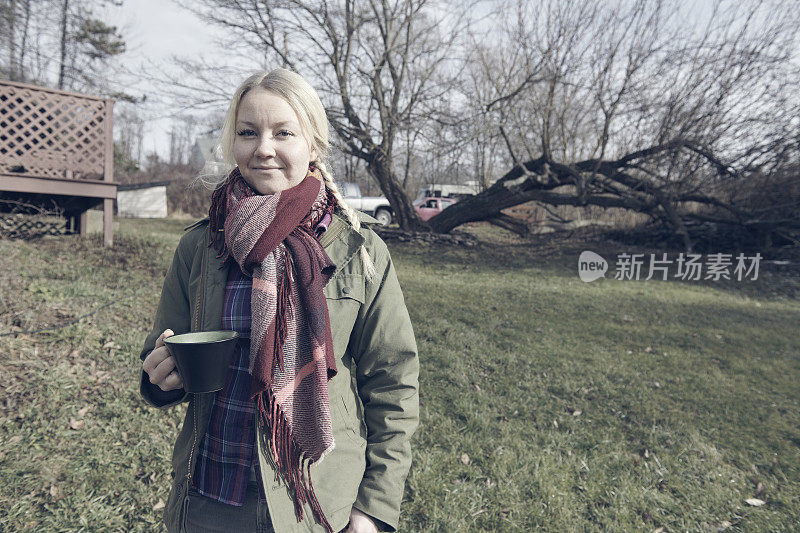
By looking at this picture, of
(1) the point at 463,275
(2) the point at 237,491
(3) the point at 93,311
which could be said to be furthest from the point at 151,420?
(1) the point at 463,275

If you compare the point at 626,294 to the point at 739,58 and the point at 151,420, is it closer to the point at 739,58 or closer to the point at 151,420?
the point at 739,58

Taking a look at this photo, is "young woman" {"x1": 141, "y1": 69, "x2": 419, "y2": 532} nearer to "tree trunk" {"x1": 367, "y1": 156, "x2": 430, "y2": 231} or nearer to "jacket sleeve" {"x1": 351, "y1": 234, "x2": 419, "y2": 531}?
"jacket sleeve" {"x1": 351, "y1": 234, "x2": 419, "y2": 531}

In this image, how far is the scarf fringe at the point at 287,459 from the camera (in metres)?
1.25

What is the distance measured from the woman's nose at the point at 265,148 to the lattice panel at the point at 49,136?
8124 millimetres

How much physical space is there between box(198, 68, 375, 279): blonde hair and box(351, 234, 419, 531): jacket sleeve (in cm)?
11

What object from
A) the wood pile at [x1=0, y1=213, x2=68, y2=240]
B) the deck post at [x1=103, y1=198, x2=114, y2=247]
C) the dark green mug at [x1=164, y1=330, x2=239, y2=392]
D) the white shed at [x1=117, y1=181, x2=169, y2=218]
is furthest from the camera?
the white shed at [x1=117, y1=181, x2=169, y2=218]

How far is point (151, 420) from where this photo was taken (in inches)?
144

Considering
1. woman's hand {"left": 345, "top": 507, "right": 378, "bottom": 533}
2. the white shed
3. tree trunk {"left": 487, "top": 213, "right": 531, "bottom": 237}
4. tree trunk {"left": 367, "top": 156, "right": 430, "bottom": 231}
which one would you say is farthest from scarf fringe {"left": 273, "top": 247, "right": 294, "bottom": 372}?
the white shed

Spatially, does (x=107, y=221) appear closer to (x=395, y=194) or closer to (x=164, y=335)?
(x=395, y=194)

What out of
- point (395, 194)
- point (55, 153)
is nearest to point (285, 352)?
point (55, 153)

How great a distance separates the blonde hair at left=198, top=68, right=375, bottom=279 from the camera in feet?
4.50

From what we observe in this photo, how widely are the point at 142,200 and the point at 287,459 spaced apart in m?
24.5

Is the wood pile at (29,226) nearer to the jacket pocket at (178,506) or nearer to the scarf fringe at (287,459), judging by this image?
the jacket pocket at (178,506)

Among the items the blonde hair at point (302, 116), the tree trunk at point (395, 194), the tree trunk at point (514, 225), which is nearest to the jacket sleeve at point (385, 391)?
the blonde hair at point (302, 116)
